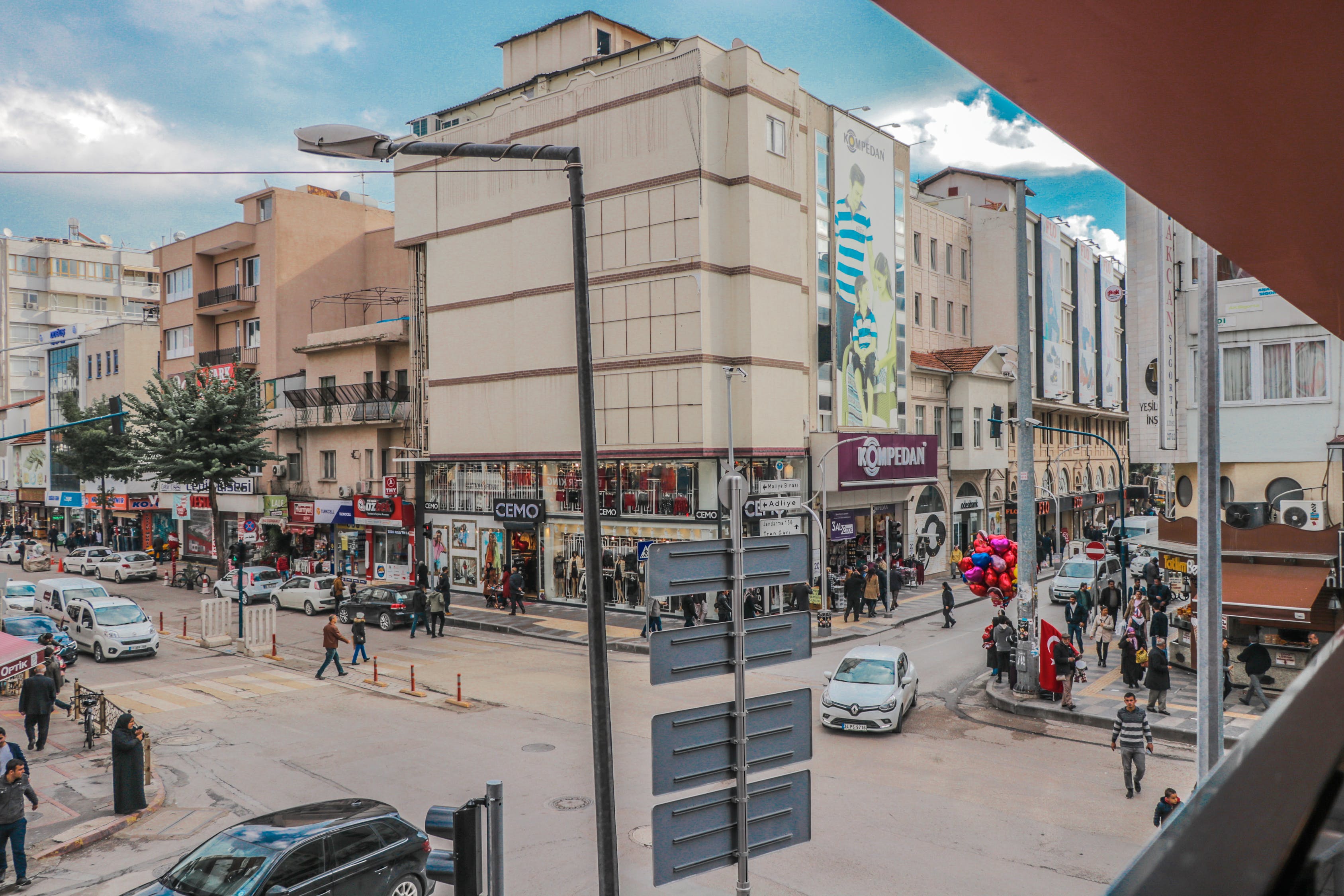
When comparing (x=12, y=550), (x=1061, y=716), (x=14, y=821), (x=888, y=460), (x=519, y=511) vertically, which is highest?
(x=888, y=460)

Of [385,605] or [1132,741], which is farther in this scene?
[385,605]

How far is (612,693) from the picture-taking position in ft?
70.4

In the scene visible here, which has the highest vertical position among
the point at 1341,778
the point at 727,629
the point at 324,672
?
the point at 1341,778

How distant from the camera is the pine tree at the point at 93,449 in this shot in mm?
52500

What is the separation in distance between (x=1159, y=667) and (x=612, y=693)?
11523 millimetres

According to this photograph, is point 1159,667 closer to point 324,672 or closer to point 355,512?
point 324,672

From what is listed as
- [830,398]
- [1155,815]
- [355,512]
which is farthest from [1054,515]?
[1155,815]

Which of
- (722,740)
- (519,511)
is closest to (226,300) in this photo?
(519,511)

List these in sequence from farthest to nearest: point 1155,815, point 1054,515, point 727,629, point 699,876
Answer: point 1054,515 → point 1155,815 → point 699,876 → point 727,629

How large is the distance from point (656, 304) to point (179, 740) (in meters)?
21.0

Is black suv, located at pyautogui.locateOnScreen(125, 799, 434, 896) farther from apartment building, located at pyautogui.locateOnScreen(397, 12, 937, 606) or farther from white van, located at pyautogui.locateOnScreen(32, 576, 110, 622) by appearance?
white van, located at pyautogui.locateOnScreen(32, 576, 110, 622)

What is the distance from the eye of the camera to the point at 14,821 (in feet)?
37.9

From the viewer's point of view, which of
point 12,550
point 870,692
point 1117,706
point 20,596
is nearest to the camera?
point 870,692

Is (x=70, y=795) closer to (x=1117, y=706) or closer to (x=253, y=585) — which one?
(x=1117, y=706)
